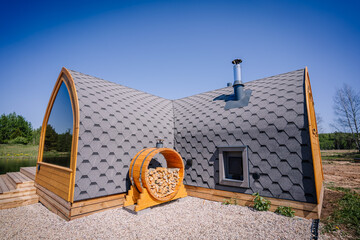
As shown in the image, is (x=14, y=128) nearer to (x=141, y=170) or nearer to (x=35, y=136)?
(x=35, y=136)

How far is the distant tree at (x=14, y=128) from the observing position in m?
29.9

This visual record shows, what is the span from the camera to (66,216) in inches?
151

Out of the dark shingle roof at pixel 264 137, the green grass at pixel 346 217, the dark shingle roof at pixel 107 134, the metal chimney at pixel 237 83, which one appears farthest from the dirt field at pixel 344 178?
the dark shingle roof at pixel 107 134

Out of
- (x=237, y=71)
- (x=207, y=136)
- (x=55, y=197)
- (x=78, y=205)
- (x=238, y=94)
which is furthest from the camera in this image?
(x=237, y=71)

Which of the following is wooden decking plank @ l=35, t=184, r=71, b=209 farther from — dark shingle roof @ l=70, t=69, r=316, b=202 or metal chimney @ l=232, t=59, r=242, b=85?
metal chimney @ l=232, t=59, r=242, b=85

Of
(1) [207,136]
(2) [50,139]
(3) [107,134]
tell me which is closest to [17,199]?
(2) [50,139]

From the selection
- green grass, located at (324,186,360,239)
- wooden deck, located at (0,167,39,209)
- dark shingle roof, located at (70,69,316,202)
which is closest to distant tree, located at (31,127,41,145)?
wooden deck, located at (0,167,39,209)

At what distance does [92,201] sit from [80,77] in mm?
3879

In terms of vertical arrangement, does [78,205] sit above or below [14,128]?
below

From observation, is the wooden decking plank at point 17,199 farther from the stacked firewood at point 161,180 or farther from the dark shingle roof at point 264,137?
the dark shingle roof at point 264,137

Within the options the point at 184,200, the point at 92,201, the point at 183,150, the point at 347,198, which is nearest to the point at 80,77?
the point at 92,201

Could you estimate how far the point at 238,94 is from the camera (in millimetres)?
5840

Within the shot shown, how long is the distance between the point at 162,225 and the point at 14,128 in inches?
1671

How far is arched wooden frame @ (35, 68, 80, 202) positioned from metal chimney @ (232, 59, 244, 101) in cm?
507
